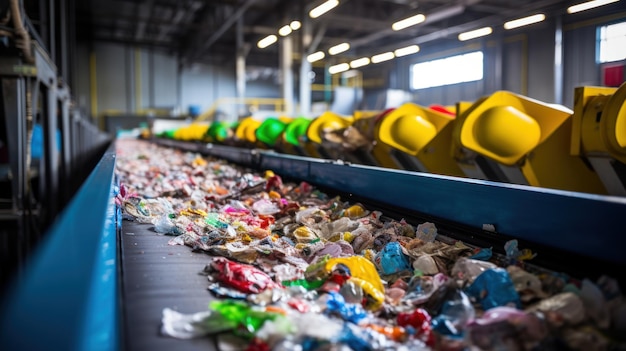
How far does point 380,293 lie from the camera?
4.86ft

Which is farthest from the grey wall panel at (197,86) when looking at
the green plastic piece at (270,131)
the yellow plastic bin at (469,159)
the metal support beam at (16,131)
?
the yellow plastic bin at (469,159)

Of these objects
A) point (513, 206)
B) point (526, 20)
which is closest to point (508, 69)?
point (526, 20)

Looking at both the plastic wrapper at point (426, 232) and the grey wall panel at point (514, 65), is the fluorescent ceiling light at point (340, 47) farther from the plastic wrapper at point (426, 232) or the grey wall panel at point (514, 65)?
the plastic wrapper at point (426, 232)

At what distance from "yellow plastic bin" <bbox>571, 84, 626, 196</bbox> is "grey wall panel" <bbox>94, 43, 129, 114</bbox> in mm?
22758

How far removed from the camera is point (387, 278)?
1706 millimetres

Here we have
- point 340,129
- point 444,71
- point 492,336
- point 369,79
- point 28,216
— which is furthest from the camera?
point 369,79

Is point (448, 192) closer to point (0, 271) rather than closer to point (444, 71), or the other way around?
point (0, 271)

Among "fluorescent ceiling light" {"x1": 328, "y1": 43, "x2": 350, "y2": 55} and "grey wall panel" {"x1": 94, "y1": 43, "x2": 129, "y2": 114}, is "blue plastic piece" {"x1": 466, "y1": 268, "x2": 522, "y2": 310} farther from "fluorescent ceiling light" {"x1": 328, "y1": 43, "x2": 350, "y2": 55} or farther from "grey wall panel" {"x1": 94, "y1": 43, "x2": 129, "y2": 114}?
"grey wall panel" {"x1": 94, "y1": 43, "x2": 129, "y2": 114}

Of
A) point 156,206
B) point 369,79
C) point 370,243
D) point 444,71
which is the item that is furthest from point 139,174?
point 369,79

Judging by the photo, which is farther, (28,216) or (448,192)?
(28,216)

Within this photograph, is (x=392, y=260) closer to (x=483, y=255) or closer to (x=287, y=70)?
(x=483, y=255)

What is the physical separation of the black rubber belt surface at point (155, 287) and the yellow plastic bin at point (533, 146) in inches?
75.5

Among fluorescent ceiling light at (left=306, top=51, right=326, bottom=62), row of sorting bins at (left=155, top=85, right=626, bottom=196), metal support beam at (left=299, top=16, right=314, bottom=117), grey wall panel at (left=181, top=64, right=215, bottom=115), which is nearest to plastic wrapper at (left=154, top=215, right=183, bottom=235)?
row of sorting bins at (left=155, top=85, right=626, bottom=196)

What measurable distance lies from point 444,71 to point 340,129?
11.1 meters
